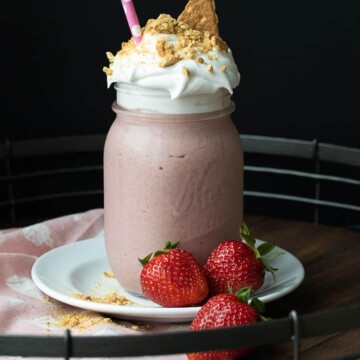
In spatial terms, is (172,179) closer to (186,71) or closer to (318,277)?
(186,71)

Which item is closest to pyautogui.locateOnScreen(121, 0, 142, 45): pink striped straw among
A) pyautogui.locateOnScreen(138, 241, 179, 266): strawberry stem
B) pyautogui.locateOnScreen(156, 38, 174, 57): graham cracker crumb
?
pyautogui.locateOnScreen(156, 38, 174, 57): graham cracker crumb

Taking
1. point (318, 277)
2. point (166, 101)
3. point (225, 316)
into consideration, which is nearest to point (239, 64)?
point (318, 277)

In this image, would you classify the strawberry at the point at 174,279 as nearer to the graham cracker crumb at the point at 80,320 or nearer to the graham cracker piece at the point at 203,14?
the graham cracker crumb at the point at 80,320

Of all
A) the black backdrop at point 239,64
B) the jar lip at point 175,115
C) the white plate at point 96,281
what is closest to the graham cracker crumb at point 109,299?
the white plate at point 96,281

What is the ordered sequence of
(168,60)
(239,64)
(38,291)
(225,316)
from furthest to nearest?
(239,64) → (38,291) → (168,60) → (225,316)

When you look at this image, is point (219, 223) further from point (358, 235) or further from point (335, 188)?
point (335, 188)
